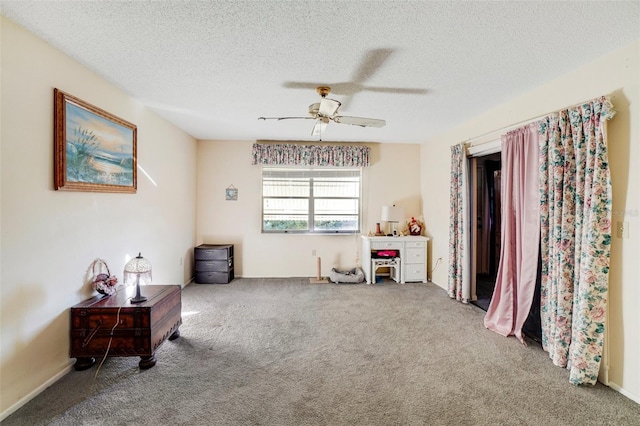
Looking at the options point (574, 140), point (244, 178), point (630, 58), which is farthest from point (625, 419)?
point (244, 178)

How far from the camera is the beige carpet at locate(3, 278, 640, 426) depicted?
1.71 meters

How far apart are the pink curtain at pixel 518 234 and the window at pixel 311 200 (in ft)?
8.39

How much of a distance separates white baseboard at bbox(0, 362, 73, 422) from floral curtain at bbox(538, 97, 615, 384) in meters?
3.85

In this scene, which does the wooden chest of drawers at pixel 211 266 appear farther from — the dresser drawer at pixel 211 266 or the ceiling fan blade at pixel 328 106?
the ceiling fan blade at pixel 328 106

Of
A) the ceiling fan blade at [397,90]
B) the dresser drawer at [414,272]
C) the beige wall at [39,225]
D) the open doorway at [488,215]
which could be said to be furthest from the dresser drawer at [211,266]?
the open doorway at [488,215]

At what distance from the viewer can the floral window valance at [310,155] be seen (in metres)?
4.80

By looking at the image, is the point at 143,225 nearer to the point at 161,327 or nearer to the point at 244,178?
the point at 161,327

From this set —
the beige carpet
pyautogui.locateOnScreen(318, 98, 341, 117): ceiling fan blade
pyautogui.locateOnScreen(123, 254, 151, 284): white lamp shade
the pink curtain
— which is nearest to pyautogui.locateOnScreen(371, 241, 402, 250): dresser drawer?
the beige carpet

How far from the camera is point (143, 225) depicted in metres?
3.19

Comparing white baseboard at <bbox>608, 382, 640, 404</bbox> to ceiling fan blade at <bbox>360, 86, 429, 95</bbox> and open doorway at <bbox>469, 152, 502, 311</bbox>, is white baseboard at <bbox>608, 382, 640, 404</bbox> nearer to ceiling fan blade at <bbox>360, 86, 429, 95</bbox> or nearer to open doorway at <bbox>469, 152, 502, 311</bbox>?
ceiling fan blade at <bbox>360, 86, 429, 95</bbox>

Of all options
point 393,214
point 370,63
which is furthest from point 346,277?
point 370,63

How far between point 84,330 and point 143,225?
132 cm

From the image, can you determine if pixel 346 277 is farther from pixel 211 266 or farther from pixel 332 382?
pixel 332 382

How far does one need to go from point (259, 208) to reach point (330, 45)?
3402mm
